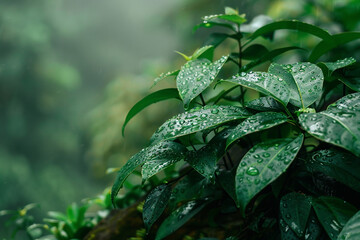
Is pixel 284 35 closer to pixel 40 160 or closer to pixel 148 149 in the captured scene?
pixel 148 149

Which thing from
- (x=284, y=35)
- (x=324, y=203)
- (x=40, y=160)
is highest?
(x=40, y=160)

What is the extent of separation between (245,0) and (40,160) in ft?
12.2

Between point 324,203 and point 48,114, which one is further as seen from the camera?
point 48,114

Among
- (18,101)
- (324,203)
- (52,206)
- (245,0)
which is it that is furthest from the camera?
(18,101)

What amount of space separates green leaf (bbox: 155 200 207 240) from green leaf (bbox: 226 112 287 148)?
31 centimetres

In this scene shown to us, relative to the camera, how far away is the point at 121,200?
4.77 feet

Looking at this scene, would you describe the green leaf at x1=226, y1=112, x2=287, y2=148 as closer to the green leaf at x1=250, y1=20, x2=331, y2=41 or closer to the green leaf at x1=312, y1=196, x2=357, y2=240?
the green leaf at x1=312, y1=196, x2=357, y2=240

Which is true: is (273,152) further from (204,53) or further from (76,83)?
(76,83)

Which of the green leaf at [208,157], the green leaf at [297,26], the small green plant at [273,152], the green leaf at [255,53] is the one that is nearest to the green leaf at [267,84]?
the small green plant at [273,152]

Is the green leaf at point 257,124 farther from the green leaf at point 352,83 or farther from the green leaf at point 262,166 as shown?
the green leaf at point 352,83

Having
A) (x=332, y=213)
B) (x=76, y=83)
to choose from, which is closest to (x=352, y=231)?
(x=332, y=213)

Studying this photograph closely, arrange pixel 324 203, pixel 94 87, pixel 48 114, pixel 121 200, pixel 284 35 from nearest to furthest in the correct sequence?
pixel 324 203, pixel 121 200, pixel 284 35, pixel 48 114, pixel 94 87

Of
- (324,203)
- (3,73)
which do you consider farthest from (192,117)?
(3,73)

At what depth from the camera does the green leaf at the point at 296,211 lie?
592 mm
